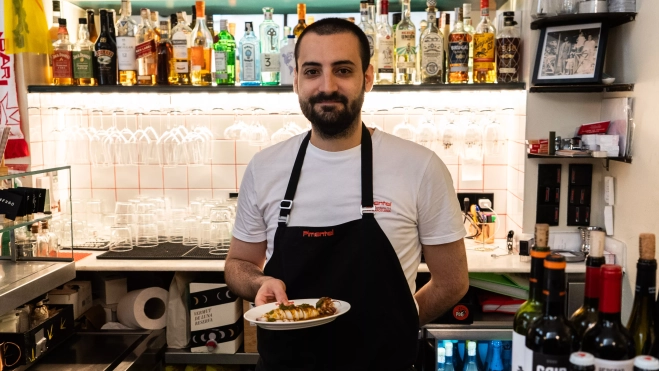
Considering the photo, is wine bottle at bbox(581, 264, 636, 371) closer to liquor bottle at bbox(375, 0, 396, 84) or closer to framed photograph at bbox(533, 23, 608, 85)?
framed photograph at bbox(533, 23, 608, 85)

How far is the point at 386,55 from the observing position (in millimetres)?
3092

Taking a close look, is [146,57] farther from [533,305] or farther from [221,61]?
[533,305]

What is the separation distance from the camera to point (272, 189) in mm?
1835

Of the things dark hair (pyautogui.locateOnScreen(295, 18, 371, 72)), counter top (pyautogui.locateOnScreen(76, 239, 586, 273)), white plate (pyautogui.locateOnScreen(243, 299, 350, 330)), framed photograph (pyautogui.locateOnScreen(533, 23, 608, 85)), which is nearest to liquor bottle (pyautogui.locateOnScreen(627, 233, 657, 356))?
white plate (pyautogui.locateOnScreen(243, 299, 350, 330))

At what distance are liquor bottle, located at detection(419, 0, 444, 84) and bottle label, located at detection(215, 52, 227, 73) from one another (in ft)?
3.14

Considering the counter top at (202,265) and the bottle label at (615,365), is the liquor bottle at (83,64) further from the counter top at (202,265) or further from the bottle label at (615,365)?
the bottle label at (615,365)

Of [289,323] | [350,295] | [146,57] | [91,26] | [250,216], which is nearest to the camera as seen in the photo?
[289,323]

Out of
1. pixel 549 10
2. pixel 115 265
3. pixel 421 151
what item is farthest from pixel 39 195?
pixel 549 10

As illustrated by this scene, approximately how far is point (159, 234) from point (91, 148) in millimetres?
557

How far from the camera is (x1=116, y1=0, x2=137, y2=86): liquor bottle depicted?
3.12 meters

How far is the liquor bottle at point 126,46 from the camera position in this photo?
10.2ft

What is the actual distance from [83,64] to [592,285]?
2813 mm

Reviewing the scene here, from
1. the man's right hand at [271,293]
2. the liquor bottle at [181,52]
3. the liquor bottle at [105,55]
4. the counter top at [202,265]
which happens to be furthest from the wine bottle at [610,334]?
the liquor bottle at [105,55]

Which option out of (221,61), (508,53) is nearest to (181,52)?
(221,61)
